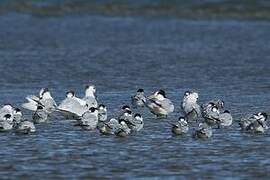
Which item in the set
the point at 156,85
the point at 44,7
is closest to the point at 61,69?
the point at 156,85

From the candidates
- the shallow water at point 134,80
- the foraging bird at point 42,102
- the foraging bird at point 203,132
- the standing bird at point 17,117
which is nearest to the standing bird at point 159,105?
the shallow water at point 134,80

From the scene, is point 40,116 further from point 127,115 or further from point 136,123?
point 136,123

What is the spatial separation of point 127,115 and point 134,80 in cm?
543

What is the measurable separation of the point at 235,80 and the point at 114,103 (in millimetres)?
3303

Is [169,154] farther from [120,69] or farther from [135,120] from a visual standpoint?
[120,69]

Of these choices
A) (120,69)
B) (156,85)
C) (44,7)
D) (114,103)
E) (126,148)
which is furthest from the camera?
(44,7)

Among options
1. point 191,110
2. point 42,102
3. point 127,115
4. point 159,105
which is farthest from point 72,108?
point 191,110

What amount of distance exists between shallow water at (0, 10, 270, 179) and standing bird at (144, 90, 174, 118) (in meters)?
0.20

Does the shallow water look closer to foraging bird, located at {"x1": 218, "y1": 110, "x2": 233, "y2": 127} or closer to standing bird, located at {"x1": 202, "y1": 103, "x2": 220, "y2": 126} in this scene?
foraging bird, located at {"x1": 218, "y1": 110, "x2": 233, "y2": 127}

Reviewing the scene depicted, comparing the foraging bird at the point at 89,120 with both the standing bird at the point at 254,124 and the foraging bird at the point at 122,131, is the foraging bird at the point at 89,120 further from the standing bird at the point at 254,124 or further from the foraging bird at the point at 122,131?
the standing bird at the point at 254,124

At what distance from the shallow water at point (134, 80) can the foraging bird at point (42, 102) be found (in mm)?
559

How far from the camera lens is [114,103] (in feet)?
57.8

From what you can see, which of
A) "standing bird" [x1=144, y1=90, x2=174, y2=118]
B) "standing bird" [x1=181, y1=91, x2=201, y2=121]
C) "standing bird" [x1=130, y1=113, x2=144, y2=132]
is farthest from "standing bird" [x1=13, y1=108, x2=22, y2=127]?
"standing bird" [x1=181, y1=91, x2=201, y2=121]

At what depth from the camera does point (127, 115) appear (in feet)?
48.9
